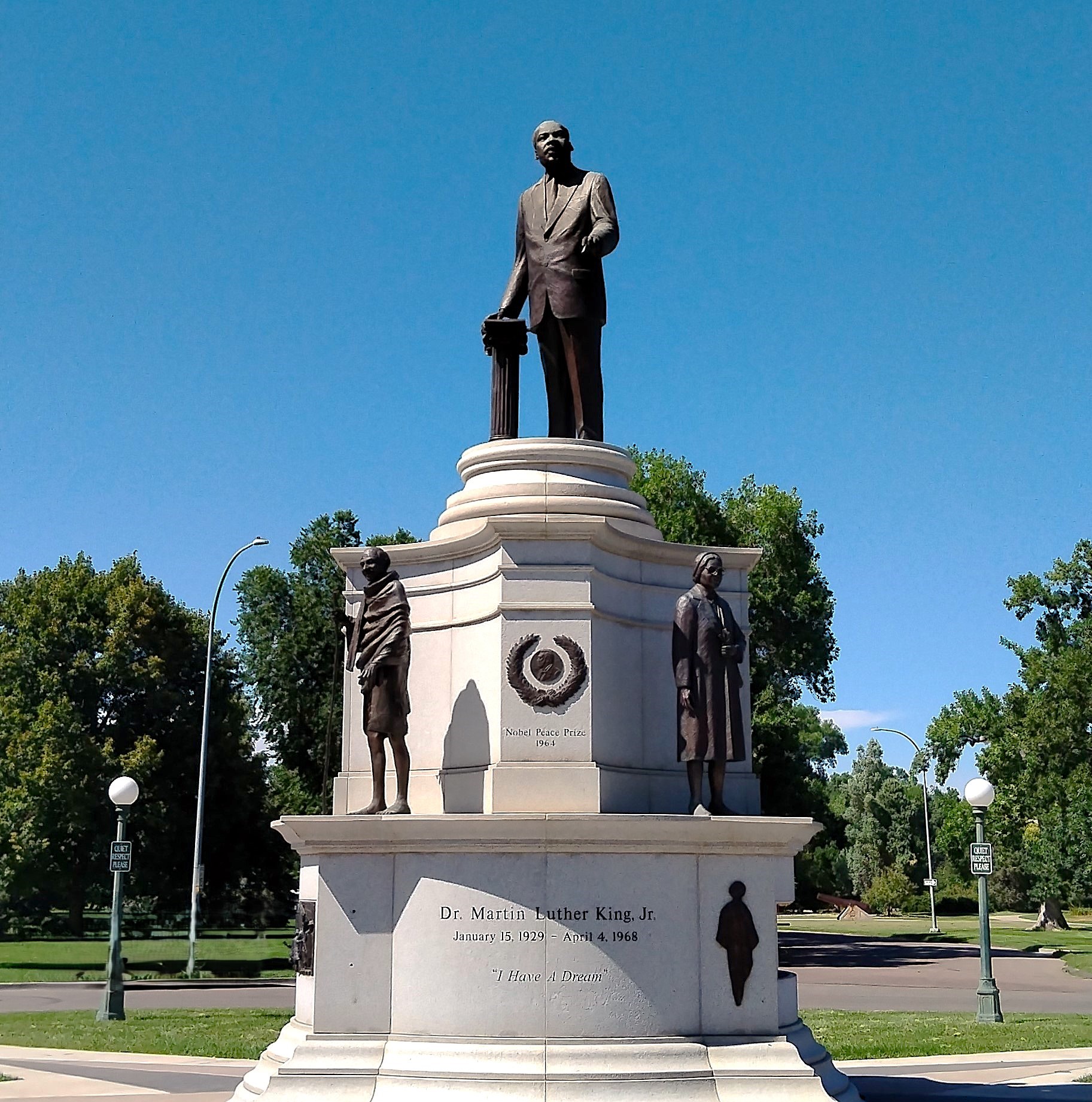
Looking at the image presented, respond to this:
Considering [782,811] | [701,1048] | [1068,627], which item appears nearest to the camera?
[701,1048]

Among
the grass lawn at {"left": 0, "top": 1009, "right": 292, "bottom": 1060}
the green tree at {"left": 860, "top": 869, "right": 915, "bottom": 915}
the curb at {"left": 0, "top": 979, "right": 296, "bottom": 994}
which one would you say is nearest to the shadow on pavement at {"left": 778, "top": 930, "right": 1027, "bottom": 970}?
the curb at {"left": 0, "top": 979, "right": 296, "bottom": 994}

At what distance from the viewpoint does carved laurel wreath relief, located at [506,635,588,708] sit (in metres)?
11.4

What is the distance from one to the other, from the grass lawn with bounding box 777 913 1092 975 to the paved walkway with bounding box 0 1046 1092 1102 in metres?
20.5

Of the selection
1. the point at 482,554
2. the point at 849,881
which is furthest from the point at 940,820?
the point at 482,554

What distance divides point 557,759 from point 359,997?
2.51 metres

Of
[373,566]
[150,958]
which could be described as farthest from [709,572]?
[150,958]

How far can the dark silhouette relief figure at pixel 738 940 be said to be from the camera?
1034 cm

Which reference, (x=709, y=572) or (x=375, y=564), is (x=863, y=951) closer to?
(x=709, y=572)

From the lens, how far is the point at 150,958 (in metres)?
34.8

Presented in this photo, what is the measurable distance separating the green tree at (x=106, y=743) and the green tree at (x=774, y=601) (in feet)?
52.3

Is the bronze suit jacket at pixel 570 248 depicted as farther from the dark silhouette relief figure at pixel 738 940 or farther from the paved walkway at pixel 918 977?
the paved walkway at pixel 918 977

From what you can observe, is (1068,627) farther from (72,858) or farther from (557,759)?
(557,759)

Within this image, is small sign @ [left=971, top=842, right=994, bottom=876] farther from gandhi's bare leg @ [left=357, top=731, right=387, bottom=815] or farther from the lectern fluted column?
gandhi's bare leg @ [left=357, top=731, right=387, bottom=815]

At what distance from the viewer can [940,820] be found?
3273 inches
